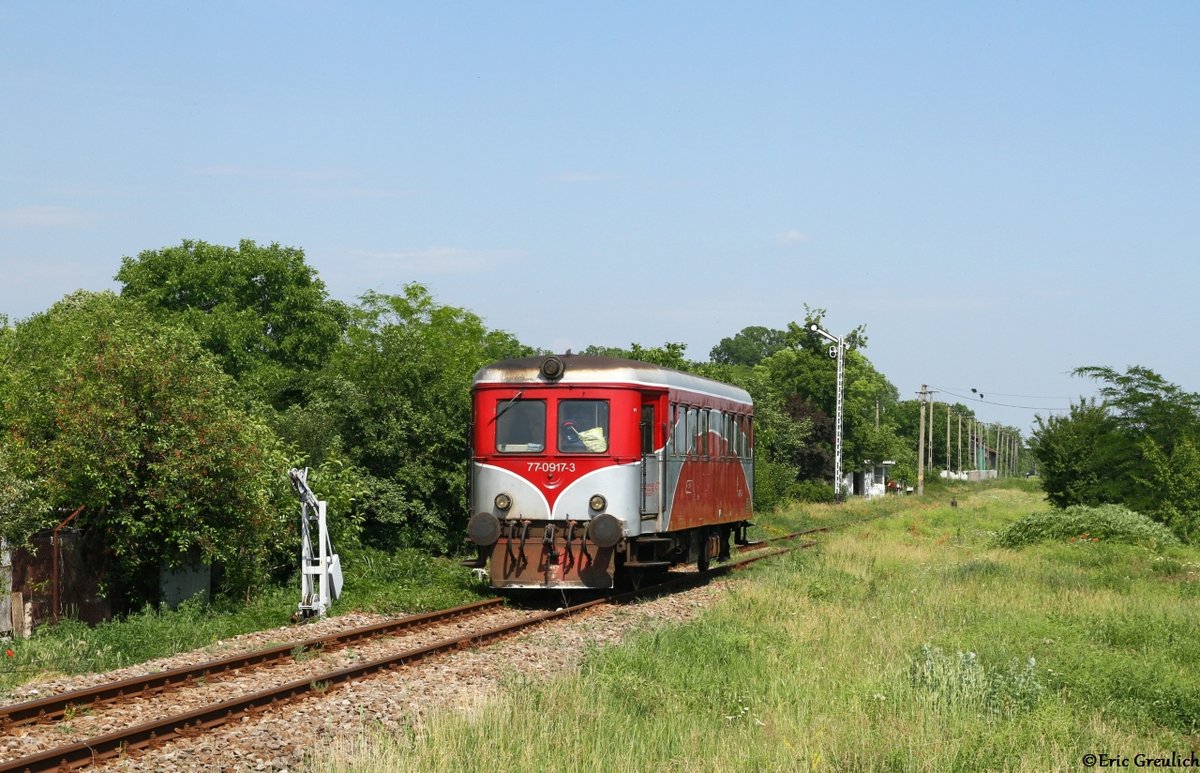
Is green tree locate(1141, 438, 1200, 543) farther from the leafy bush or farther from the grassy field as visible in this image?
the grassy field

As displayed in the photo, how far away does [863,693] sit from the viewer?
33.4ft

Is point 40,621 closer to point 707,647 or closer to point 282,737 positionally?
point 282,737

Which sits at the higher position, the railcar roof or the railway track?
the railcar roof

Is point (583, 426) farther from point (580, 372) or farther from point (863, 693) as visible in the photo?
point (863, 693)

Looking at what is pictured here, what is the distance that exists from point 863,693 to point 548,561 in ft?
24.9

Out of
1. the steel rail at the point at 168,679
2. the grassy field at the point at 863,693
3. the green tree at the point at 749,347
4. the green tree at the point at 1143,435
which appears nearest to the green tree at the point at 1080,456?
the green tree at the point at 1143,435

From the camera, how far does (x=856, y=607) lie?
54.6 ft

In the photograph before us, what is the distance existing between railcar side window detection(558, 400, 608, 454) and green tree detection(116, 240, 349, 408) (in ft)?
102

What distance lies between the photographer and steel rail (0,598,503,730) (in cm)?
975

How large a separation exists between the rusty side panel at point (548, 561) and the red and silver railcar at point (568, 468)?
0.01m

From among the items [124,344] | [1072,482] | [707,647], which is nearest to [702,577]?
[707,647]

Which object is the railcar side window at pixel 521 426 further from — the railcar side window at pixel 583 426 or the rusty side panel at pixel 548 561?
the rusty side panel at pixel 548 561

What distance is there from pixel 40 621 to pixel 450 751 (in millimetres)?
8950

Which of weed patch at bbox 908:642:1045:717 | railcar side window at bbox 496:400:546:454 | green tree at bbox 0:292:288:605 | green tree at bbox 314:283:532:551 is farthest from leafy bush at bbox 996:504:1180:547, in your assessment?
green tree at bbox 0:292:288:605
